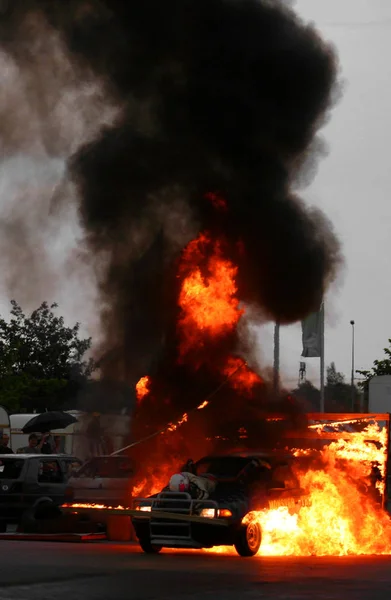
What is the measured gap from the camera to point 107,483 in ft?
63.2

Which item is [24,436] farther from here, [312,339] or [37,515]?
[37,515]

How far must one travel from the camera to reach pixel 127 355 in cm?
2270

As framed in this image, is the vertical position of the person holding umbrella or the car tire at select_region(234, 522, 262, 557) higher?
the person holding umbrella

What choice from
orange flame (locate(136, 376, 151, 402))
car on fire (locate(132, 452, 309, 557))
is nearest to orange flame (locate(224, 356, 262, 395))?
orange flame (locate(136, 376, 151, 402))

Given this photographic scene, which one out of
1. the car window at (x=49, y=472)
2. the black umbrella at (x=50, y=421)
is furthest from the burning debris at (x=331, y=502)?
the black umbrella at (x=50, y=421)

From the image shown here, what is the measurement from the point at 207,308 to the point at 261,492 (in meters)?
5.16

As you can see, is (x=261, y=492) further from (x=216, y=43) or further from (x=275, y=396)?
(x=216, y=43)

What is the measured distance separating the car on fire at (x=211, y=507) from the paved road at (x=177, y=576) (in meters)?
0.28

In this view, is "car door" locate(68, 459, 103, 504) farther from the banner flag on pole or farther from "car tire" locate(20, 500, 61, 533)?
the banner flag on pole

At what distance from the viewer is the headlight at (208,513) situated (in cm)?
1611

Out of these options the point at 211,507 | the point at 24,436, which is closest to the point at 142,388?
the point at 211,507

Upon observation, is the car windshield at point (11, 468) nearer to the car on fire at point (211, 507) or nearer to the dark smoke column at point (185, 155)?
the dark smoke column at point (185, 155)

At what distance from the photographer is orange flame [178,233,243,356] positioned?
21.0m

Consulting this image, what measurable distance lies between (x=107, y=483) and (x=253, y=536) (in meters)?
3.70
